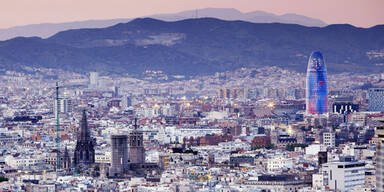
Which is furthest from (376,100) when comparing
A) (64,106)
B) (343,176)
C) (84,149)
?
(343,176)

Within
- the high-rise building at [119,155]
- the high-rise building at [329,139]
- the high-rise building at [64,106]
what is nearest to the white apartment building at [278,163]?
the high-rise building at [119,155]

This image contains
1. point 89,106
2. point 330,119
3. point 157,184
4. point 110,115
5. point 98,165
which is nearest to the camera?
point 157,184

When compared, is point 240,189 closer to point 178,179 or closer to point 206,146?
point 178,179

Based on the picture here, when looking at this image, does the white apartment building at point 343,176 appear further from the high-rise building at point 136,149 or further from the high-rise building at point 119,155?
the high-rise building at point 136,149

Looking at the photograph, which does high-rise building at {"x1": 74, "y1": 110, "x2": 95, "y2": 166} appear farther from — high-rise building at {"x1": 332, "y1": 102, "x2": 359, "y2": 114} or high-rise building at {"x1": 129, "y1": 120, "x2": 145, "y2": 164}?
high-rise building at {"x1": 332, "y1": 102, "x2": 359, "y2": 114}

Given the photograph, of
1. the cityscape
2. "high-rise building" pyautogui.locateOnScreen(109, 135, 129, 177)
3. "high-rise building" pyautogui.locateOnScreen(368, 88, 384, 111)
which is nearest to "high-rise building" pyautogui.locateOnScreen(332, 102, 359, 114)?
the cityscape

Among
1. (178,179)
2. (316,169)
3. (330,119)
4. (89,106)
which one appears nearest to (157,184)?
(178,179)
